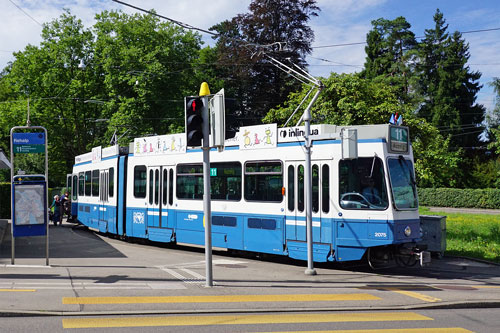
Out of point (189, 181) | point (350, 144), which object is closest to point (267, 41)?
point (189, 181)

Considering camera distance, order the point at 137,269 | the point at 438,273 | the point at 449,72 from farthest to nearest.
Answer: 1. the point at 449,72
2. the point at 438,273
3. the point at 137,269

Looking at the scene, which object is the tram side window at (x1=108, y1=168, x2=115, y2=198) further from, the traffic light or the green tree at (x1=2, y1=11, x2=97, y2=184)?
the green tree at (x1=2, y1=11, x2=97, y2=184)

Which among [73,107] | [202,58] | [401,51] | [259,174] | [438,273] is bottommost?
[438,273]

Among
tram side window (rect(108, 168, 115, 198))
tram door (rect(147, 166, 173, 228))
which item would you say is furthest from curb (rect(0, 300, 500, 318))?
tram side window (rect(108, 168, 115, 198))

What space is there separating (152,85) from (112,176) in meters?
18.9

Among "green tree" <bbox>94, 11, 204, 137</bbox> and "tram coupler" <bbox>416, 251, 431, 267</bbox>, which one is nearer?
"tram coupler" <bbox>416, 251, 431, 267</bbox>

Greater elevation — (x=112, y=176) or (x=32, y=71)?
(x=32, y=71)

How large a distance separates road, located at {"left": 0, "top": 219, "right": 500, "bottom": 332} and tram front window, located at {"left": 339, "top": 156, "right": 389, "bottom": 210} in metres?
1.69

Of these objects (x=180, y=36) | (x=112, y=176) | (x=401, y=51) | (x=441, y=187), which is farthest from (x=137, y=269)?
(x=401, y=51)

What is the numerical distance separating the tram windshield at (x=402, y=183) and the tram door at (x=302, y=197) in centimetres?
151

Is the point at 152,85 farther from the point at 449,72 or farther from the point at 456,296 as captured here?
the point at 449,72

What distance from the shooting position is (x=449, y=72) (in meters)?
63.8

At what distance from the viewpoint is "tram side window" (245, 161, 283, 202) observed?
14289 mm

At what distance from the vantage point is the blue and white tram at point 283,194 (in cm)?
1253
